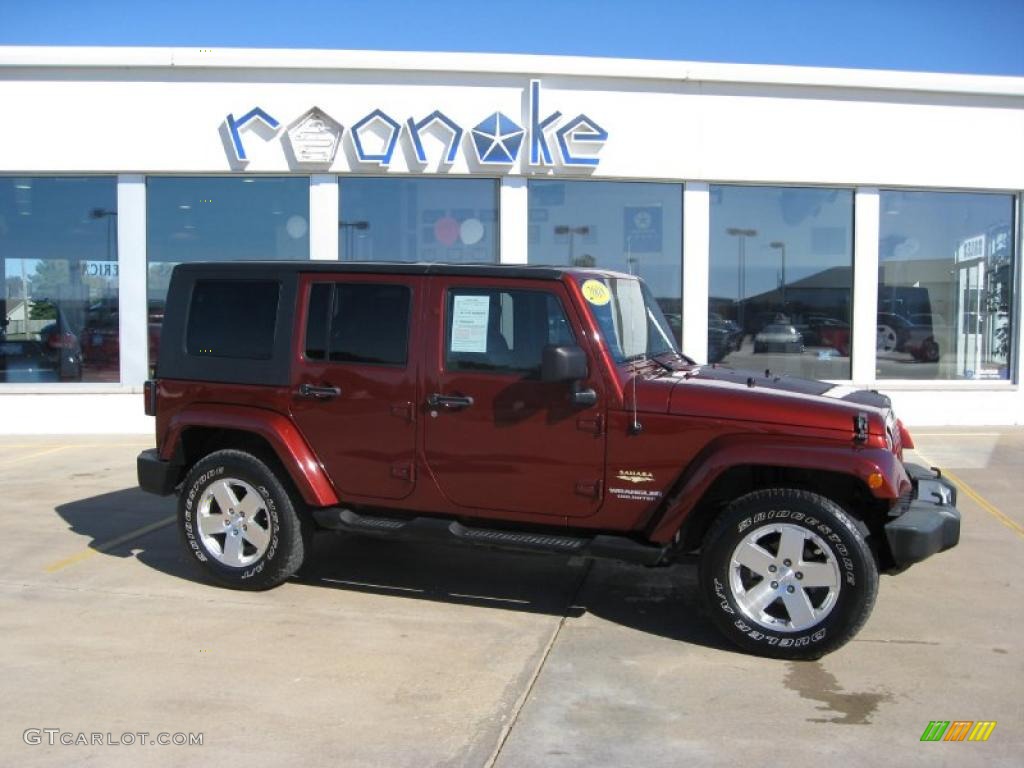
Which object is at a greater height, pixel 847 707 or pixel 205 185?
pixel 205 185

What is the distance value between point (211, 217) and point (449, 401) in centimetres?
904

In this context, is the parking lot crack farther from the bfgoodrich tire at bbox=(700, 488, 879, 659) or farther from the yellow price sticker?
the yellow price sticker

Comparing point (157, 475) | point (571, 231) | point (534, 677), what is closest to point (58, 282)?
point (571, 231)

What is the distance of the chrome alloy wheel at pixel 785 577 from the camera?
482 centimetres

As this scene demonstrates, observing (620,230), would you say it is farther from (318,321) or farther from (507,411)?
(507,411)

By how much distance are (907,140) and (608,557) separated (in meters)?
10.6

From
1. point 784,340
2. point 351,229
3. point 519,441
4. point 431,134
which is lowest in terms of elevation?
point 519,441

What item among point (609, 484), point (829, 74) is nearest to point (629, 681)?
point (609, 484)

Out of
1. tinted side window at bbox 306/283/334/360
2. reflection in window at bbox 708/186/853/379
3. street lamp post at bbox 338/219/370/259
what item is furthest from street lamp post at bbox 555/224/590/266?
tinted side window at bbox 306/283/334/360

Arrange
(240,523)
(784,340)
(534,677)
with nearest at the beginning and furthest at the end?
(534,677)
(240,523)
(784,340)

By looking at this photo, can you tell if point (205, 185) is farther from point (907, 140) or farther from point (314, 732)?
point (314, 732)

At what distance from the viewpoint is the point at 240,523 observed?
5.98 m

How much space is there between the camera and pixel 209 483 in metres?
6.01

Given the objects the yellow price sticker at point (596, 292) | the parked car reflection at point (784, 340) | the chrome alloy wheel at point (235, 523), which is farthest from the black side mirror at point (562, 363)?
the parked car reflection at point (784, 340)
